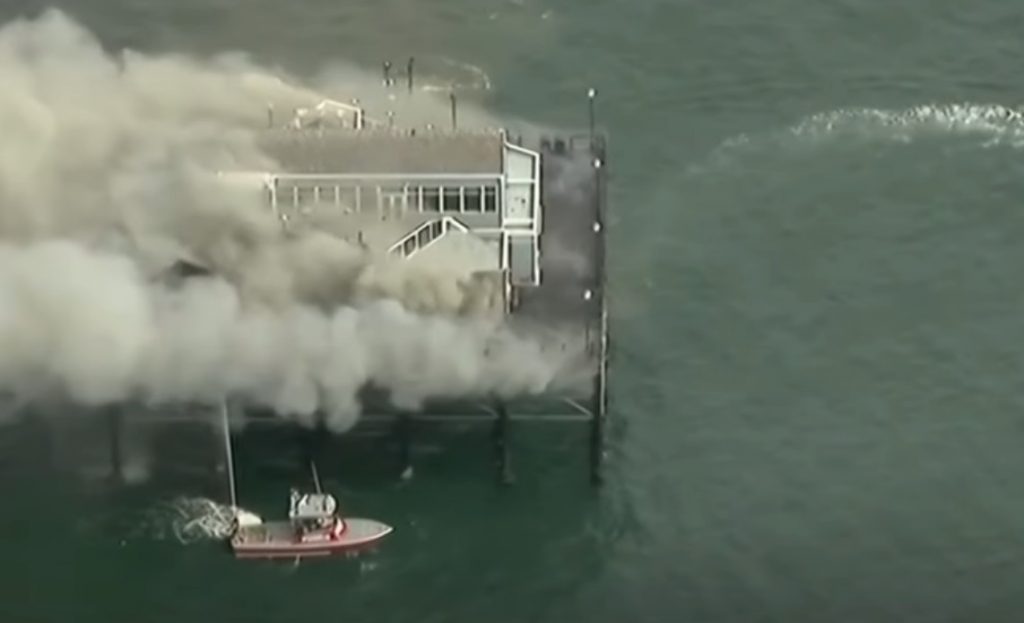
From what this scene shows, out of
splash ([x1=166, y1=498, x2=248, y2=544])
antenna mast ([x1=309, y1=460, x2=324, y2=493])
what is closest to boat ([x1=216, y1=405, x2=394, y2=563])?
splash ([x1=166, y1=498, x2=248, y2=544])

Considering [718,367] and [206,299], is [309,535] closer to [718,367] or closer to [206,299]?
[206,299]

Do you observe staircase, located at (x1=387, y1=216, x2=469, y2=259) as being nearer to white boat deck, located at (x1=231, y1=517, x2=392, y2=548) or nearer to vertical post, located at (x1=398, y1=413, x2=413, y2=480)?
vertical post, located at (x1=398, y1=413, x2=413, y2=480)

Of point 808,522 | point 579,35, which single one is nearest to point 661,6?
point 579,35

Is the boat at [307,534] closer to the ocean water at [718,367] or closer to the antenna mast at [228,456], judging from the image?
the ocean water at [718,367]

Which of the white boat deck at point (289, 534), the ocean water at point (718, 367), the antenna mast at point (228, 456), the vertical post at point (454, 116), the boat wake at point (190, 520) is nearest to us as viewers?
the ocean water at point (718, 367)

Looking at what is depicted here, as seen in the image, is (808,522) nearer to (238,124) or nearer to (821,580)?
(821,580)

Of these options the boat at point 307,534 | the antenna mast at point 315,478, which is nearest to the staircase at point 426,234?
the antenna mast at point 315,478

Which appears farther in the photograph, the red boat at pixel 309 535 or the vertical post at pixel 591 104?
the vertical post at pixel 591 104
